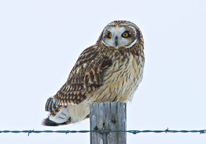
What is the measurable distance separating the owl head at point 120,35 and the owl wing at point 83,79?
0.20 m

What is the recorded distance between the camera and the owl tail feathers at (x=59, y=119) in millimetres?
5246

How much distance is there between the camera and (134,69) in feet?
16.2

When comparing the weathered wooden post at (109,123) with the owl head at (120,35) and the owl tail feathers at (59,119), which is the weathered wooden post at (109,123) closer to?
the owl head at (120,35)

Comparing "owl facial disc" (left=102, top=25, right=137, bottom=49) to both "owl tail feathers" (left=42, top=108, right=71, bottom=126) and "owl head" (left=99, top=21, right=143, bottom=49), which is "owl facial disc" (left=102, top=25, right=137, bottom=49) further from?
"owl tail feathers" (left=42, top=108, right=71, bottom=126)

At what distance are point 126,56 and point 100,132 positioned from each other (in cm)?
190

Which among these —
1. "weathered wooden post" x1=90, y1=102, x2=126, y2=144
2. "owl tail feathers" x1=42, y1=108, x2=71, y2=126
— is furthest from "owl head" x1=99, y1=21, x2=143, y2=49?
"weathered wooden post" x1=90, y1=102, x2=126, y2=144

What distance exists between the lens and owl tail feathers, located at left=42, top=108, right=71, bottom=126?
5246 mm

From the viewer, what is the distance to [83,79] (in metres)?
5.02

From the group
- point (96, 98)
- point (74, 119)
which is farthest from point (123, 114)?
point (74, 119)

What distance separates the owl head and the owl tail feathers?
1014 mm

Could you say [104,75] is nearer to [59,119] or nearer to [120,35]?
[120,35]

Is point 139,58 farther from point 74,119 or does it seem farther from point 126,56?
point 74,119

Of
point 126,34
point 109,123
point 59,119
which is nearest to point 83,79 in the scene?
point 59,119

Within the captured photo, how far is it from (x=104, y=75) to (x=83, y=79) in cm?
32
